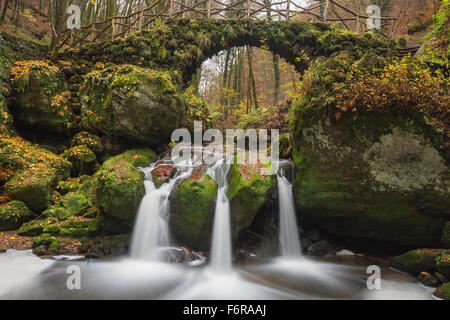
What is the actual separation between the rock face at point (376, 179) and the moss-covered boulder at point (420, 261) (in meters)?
0.55

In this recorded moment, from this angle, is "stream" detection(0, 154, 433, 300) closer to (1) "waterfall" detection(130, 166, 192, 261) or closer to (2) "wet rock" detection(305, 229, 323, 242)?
(1) "waterfall" detection(130, 166, 192, 261)

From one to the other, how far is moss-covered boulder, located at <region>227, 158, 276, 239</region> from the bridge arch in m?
6.72

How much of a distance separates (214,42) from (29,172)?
28.4ft

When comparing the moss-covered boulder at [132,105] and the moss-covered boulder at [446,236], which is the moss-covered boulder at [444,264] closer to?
the moss-covered boulder at [446,236]

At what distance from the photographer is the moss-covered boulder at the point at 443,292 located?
141 inches

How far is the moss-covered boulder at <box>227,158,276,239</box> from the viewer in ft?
17.0

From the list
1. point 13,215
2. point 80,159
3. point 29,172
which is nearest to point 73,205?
point 13,215

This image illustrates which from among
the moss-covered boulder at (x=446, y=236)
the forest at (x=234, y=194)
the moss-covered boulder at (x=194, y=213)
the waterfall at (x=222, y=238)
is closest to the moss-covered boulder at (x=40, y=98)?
the forest at (x=234, y=194)

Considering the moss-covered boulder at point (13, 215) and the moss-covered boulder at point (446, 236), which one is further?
the moss-covered boulder at point (13, 215)

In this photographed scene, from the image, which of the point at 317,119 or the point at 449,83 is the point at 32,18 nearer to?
the point at 317,119
